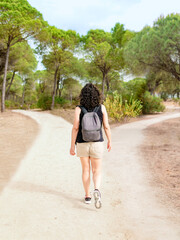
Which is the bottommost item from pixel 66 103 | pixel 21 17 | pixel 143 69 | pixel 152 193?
pixel 152 193

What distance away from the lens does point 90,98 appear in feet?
11.0

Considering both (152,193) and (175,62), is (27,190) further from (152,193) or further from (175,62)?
(175,62)

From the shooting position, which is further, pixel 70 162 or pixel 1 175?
pixel 70 162

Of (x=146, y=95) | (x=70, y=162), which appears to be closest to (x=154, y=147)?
(x=70, y=162)

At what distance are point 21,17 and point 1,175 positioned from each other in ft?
48.7

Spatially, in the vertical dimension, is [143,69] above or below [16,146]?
above

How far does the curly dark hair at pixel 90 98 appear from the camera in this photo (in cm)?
334

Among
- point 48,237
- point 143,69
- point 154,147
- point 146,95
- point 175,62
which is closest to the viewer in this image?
point 48,237

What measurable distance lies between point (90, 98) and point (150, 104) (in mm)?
18324

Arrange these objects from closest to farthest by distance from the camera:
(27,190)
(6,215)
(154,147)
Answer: (6,215) < (27,190) < (154,147)

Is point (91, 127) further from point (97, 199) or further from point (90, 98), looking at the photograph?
point (97, 199)

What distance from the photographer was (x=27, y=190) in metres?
4.08

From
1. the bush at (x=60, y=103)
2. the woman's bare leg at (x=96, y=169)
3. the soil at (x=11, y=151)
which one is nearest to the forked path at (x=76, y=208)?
the soil at (x=11, y=151)

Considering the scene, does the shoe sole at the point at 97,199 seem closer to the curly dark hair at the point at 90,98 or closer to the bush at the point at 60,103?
the curly dark hair at the point at 90,98
